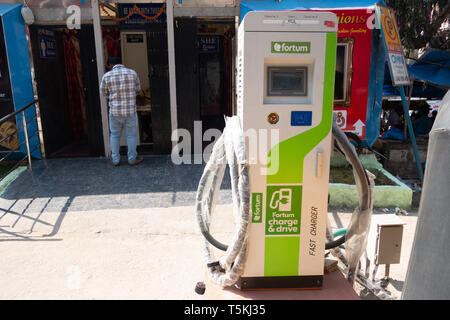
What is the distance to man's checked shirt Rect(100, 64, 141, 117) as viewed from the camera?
602 centimetres

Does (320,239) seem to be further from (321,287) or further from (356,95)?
(356,95)

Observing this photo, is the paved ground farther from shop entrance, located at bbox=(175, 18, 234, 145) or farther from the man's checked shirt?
shop entrance, located at bbox=(175, 18, 234, 145)

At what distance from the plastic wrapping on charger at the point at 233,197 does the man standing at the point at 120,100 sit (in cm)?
347

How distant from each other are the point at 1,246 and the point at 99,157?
3.17 metres

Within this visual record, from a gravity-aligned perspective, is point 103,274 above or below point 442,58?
below

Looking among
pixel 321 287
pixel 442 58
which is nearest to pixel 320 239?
pixel 321 287

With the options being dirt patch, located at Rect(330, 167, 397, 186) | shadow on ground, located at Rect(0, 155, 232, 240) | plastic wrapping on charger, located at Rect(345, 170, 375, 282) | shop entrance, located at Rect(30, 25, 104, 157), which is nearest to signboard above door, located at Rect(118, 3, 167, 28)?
shop entrance, located at Rect(30, 25, 104, 157)

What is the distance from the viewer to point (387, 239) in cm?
316

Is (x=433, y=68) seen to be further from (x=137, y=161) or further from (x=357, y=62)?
(x=137, y=161)

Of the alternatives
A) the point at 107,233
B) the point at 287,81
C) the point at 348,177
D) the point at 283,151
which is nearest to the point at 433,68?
the point at 348,177

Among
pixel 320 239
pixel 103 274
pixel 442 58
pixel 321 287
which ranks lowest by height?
pixel 103 274

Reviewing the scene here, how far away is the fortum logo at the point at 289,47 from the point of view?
2.49 m

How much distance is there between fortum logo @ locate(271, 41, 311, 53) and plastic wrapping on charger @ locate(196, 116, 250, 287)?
23.7 inches
